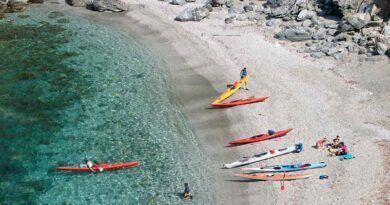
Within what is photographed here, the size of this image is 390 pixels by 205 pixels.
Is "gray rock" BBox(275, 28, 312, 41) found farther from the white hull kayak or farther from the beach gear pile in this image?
the white hull kayak

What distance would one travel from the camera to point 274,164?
3631 centimetres

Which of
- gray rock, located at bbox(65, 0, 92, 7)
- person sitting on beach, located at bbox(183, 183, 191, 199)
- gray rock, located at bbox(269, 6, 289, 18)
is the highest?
gray rock, located at bbox(269, 6, 289, 18)

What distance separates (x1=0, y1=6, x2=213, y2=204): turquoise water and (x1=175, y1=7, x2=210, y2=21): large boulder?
286 inches

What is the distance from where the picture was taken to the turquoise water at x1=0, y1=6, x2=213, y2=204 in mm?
34594

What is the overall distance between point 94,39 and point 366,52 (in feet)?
96.1

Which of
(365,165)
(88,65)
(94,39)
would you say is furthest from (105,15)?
(365,165)

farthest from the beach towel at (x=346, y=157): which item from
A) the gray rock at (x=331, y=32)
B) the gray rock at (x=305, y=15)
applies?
the gray rock at (x=305, y=15)

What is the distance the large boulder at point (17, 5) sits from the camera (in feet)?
200

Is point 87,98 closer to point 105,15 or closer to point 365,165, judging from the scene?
point 105,15

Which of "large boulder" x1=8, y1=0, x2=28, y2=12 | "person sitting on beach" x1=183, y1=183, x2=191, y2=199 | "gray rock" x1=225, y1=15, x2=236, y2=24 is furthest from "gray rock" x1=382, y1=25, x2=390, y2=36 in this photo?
"large boulder" x1=8, y1=0, x2=28, y2=12

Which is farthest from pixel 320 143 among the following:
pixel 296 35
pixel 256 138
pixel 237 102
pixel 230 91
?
pixel 296 35

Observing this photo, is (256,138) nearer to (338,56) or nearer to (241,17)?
(338,56)

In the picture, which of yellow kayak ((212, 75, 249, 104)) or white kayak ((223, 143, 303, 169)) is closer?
white kayak ((223, 143, 303, 169))

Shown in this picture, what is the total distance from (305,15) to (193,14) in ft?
42.6
